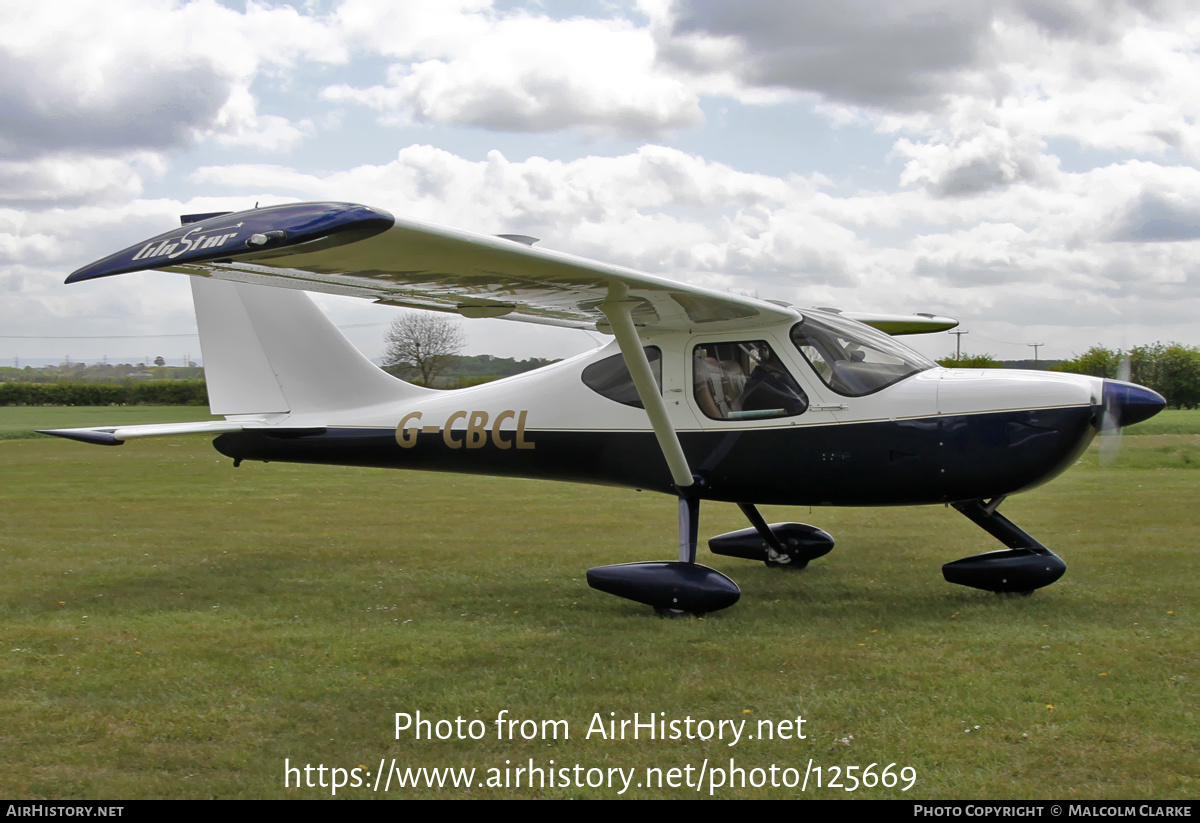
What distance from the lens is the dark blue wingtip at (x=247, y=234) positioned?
13.1 feet

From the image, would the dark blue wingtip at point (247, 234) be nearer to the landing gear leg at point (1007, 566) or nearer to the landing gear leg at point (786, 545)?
the landing gear leg at point (1007, 566)

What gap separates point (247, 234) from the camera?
4051 mm

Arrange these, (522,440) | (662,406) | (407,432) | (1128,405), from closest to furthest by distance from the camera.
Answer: (1128,405), (662,406), (522,440), (407,432)

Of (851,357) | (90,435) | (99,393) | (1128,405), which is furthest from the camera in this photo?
(99,393)

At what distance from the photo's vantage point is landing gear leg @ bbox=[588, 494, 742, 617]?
6.60 metres

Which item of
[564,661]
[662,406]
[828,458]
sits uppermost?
[662,406]

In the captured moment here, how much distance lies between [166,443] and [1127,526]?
31760mm

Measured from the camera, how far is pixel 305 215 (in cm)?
405

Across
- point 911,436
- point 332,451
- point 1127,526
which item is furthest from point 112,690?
point 1127,526

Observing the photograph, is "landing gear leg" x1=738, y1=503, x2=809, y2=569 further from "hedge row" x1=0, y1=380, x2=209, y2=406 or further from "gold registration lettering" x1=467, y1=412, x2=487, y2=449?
"hedge row" x1=0, y1=380, x2=209, y2=406

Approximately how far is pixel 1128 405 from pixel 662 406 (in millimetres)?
3330

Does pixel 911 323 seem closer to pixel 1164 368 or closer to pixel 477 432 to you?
pixel 477 432

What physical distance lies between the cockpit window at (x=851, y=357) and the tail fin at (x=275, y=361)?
3993 millimetres

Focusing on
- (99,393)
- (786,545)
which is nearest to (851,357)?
(786,545)
